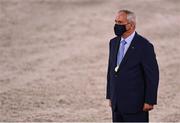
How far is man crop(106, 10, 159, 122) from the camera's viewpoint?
5.40m

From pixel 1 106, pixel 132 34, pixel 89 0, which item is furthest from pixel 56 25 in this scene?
pixel 132 34

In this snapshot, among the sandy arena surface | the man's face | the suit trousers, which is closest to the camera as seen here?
the man's face

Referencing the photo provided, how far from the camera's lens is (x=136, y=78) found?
5426 millimetres

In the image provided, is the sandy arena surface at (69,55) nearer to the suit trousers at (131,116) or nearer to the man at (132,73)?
the suit trousers at (131,116)

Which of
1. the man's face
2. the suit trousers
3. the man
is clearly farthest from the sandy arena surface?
the man's face

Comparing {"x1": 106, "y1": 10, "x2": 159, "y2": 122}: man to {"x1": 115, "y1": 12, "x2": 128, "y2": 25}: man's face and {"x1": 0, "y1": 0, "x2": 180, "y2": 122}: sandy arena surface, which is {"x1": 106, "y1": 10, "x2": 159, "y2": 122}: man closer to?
{"x1": 115, "y1": 12, "x2": 128, "y2": 25}: man's face

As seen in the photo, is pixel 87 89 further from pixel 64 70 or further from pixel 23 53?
pixel 23 53

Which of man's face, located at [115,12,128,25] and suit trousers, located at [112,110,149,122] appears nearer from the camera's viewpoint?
man's face, located at [115,12,128,25]

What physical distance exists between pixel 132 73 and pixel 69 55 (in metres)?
7.01

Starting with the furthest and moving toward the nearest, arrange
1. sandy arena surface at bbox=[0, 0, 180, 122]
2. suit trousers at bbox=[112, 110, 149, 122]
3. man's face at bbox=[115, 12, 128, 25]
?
sandy arena surface at bbox=[0, 0, 180, 122]
suit trousers at bbox=[112, 110, 149, 122]
man's face at bbox=[115, 12, 128, 25]

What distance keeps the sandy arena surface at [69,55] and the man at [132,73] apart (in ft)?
10.5

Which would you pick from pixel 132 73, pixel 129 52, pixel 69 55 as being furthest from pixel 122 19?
pixel 69 55

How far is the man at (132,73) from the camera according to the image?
5398mm

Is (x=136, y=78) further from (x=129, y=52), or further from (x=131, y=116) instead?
(x=131, y=116)
